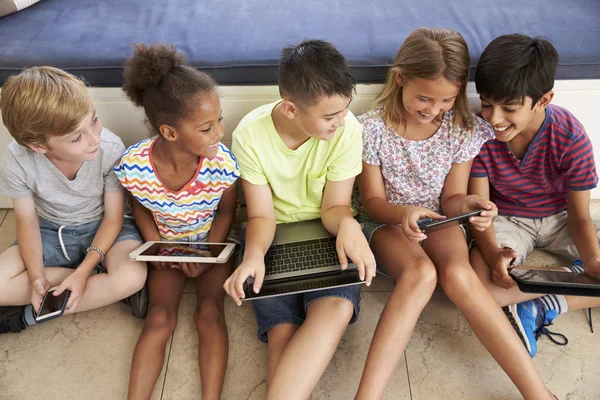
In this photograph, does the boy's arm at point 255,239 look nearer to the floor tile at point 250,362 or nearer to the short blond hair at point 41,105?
the floor tile at point 250,362

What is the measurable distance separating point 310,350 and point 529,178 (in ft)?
2.35

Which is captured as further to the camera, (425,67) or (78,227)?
(78,227)

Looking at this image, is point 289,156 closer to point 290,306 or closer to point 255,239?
point 255,239

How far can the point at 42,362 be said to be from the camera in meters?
1.33

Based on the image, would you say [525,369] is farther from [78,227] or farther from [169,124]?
[78,227]

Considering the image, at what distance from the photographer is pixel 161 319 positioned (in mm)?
1331

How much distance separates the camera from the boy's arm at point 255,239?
115 centimetres

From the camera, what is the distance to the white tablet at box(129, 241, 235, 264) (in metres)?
1.28

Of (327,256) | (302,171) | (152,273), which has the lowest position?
(152,273)

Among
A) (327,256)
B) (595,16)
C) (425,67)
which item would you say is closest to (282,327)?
(327,256)

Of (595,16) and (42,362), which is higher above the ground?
(595,16)

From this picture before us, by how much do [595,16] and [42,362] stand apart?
1.69 m

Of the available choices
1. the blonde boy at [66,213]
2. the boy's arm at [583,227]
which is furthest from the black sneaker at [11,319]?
the boy's arm at [583,227]

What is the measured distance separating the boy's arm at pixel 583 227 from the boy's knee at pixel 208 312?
0.90 m
